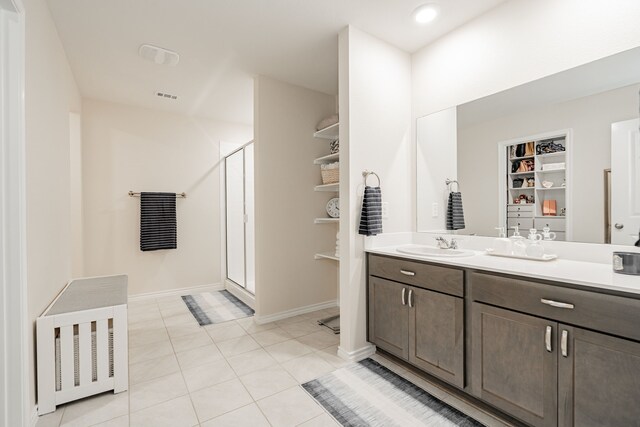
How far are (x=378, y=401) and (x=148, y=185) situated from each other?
3674 millimetres

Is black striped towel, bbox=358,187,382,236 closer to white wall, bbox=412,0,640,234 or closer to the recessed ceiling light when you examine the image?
white wall, bbox=412,0,640,234

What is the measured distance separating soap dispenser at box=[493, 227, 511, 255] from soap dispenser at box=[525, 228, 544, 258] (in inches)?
4.8

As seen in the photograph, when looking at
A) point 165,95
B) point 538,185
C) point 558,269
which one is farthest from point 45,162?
point 538,185

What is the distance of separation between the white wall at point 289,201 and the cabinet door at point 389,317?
3.80ft

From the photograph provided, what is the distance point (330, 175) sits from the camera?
313 cm

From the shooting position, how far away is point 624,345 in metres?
1.17

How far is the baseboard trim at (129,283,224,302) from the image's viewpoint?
12.7 feet

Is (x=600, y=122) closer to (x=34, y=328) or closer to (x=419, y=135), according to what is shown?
(x=419, y=135)

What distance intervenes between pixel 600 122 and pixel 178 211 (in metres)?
4.31

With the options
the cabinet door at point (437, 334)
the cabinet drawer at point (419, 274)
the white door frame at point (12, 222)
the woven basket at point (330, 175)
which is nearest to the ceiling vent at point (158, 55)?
the white door frame at point (12, 222)

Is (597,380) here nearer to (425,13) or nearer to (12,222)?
(425,13)

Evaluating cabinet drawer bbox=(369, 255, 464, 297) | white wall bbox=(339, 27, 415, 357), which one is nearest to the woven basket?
white wall bbox=(339, 27, 415, 357)

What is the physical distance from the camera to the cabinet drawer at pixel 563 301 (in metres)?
1.17

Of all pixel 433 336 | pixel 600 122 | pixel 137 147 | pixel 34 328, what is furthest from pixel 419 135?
pixel 137 147
